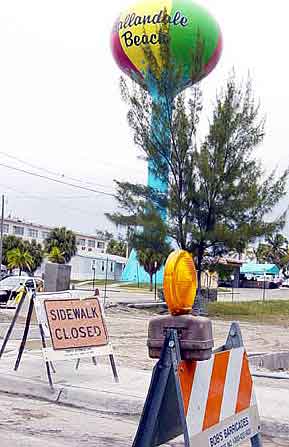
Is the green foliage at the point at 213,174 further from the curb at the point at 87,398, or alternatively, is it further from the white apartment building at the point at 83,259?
the white apartment building at the point at 83,259

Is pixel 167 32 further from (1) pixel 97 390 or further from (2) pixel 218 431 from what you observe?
(2) pixel 218 431

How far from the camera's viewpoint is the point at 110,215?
3234cm

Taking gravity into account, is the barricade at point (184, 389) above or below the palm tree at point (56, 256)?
below

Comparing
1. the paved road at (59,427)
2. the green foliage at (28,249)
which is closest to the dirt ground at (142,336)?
the paved road at (59,427)

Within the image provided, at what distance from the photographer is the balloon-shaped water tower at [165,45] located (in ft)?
103

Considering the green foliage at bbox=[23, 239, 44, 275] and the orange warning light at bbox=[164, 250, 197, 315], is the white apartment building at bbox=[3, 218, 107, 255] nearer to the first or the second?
the green foliage at bbox=[23, 239, 44, 275]

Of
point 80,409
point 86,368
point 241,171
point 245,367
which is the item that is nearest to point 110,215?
point 241,171

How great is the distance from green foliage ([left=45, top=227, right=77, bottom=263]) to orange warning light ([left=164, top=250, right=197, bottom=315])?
83.6 metres

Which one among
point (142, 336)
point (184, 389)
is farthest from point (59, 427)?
point (142, 336)

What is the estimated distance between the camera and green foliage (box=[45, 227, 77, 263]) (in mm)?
87875

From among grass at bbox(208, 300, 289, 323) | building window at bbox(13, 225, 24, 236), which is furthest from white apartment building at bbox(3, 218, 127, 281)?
grass at bbox(208, 300, 289, 323)

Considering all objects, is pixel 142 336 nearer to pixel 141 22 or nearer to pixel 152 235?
pixel 152 235

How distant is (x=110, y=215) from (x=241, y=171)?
20.3 ft

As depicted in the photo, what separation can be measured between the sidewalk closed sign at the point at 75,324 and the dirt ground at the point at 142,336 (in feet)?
6.43
